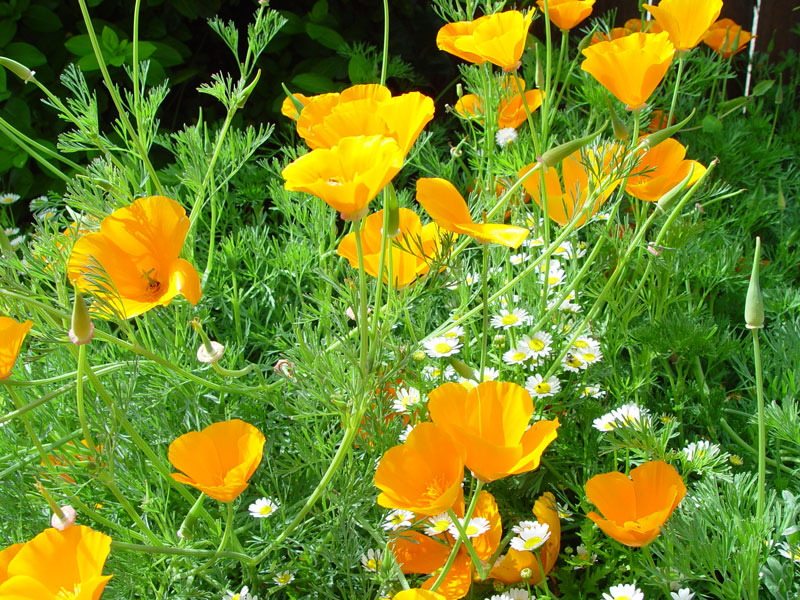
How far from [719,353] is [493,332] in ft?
1.30

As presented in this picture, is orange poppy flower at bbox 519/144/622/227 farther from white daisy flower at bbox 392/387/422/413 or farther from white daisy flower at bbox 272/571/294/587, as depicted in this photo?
white daisy flower at bbox 272/571/294/587

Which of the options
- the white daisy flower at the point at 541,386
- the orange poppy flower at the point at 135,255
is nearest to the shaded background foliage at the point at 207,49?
the white daisy flower at the point at 541,386

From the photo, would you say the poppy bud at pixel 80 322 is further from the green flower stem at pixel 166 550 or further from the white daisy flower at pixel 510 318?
the white daisy flower at pixel 510 318

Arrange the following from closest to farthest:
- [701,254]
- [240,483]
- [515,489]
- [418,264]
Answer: [240,483], [418,264], [515,489], [701,254]

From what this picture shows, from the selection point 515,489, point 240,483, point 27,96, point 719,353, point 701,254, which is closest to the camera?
point 240,483

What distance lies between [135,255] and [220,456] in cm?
28

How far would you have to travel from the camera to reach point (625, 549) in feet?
3.46

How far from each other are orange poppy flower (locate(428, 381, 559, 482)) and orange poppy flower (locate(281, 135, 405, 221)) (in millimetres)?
249

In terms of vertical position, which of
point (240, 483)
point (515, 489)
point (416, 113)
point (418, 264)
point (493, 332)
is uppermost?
point (416, 113)

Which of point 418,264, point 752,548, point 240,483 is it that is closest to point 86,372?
point 240,483

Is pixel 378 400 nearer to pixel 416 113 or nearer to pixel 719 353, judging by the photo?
pixel 416 113

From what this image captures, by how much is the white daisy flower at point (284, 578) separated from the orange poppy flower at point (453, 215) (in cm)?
55

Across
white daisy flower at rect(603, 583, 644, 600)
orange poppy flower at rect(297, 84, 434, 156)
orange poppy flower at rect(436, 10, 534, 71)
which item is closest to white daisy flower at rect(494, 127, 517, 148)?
orange poppy flower at rect(436, 10, 534, 71)

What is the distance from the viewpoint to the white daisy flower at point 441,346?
4.08 ft
